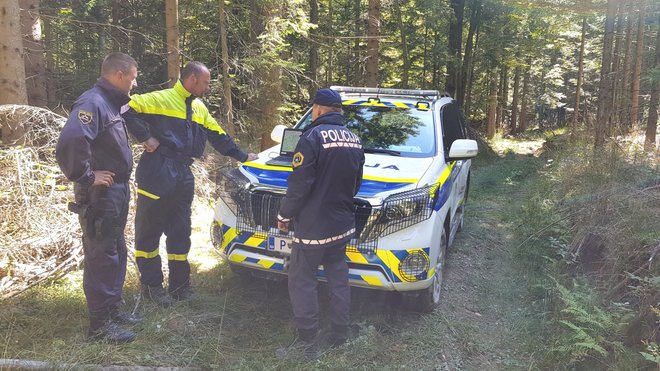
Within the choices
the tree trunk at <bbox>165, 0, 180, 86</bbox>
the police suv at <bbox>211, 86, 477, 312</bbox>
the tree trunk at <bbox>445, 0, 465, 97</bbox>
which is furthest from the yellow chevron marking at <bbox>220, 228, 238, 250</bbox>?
the tree trunk at <bbox>445, 0, 465, 97</bbox>

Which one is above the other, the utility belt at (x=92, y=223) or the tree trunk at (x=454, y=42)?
the tree trunk at (x=454, y=42)

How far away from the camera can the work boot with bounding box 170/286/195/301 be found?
4375 millimetres

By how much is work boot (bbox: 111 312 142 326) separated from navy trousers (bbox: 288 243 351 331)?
136cm

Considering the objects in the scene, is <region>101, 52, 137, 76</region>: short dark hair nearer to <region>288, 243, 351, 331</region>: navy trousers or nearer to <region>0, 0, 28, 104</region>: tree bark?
<region>288, 243, 351, 331</region>: navy trousers

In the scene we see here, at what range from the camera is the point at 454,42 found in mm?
21688

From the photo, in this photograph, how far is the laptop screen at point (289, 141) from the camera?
4996mm

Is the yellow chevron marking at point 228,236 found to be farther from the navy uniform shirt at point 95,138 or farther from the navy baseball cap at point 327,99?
the navy baseball cap at point 327,99

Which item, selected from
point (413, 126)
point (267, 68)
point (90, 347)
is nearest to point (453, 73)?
point (267, 68)

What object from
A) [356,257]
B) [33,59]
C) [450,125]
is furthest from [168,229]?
[33,59]

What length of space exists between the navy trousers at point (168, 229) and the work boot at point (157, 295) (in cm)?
4

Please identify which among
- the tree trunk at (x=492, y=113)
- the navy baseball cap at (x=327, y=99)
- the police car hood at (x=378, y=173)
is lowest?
the tree trunk at (x=492, y=113)

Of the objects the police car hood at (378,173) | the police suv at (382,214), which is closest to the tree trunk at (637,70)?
the police suv at (382,214)

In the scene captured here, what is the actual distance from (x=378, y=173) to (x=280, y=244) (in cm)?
116

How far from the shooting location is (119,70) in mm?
3523
